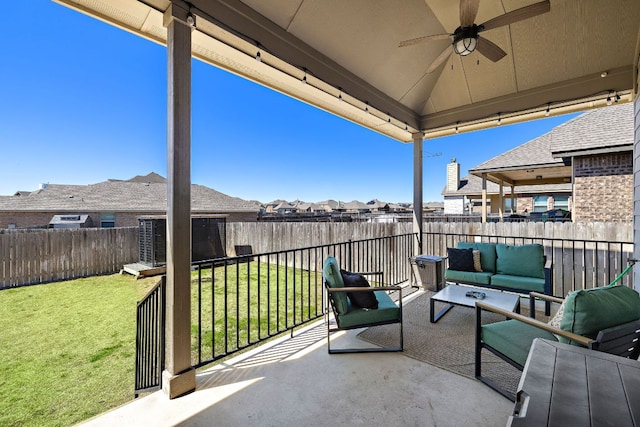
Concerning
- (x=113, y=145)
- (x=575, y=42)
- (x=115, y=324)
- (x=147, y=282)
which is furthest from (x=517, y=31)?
(x=113, y=145)

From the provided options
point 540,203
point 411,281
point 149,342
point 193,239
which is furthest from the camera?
point 540,203

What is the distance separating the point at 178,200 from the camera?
211 cm

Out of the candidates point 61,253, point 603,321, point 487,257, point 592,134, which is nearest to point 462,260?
point 487,257

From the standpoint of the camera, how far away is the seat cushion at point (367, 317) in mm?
2668

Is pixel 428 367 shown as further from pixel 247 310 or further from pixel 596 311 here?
A: pixel 247 310

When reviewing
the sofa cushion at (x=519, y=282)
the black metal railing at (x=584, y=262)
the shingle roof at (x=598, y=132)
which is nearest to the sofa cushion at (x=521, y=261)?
the sofa cushion at (x=519, y=282)

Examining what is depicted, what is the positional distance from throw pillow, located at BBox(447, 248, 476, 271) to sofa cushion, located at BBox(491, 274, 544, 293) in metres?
0.39

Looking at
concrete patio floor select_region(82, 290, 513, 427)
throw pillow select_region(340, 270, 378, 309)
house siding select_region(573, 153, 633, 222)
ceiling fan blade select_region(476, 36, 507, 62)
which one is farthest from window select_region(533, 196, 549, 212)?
concrete patio floor select_region(82, 290, 513, 427)

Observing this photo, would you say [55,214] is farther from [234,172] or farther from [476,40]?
[476,40]

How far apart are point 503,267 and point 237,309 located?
13.1 feet

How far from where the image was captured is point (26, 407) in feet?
7.84

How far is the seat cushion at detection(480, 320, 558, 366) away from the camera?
1901 millimetres

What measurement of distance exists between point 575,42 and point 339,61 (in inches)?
117

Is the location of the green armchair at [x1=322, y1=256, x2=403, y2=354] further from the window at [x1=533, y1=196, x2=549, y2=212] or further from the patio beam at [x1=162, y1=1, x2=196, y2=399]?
the window at [x1=533, y1=196, x2=549, y2=212]
